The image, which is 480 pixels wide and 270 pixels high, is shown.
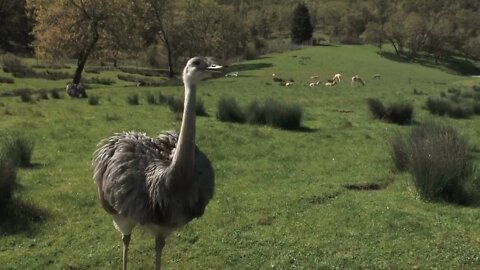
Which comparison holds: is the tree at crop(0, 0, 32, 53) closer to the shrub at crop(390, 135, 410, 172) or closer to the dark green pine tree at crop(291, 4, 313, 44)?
the dark green pine tree at crop(291, 4, 313, 44)

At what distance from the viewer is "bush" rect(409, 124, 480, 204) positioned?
9.60 m

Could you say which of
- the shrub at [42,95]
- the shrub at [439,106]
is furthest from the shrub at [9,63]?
the shrub at [439,106]

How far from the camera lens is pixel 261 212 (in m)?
8.95

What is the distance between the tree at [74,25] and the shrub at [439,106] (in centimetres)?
1728

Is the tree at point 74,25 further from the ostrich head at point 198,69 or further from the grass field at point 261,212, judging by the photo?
the ostrich head at point 198,69

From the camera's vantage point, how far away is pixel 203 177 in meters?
6.02

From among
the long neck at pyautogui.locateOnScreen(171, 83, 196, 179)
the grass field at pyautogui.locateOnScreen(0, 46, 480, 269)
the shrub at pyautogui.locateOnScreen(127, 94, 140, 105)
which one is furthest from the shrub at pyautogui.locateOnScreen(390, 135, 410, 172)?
the shrub at pyautogui.locateOnScreen(127, 94, 140, 105)

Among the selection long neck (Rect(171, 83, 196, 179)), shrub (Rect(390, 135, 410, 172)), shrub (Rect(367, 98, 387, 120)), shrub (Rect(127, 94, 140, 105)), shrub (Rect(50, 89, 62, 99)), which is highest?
long neck (Rect(171, 83, 196, 179))

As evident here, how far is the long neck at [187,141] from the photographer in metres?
5.36

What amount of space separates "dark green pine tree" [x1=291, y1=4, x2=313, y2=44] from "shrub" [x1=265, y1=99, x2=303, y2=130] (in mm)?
61221

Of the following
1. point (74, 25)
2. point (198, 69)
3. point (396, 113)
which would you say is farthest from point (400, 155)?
point (74, 25)

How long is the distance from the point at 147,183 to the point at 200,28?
1791 inches

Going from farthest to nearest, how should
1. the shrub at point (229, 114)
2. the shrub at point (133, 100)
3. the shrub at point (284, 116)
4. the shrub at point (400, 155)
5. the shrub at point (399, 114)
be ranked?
1. the shrub at point (133, 100)
2. the shrub at point (399, 114)
3. the shrub at point (229, 114)
4. the shrub at point (284, 116)
5. the shrub at point (400, 155)

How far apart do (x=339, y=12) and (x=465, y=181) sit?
A: 90553 mm
